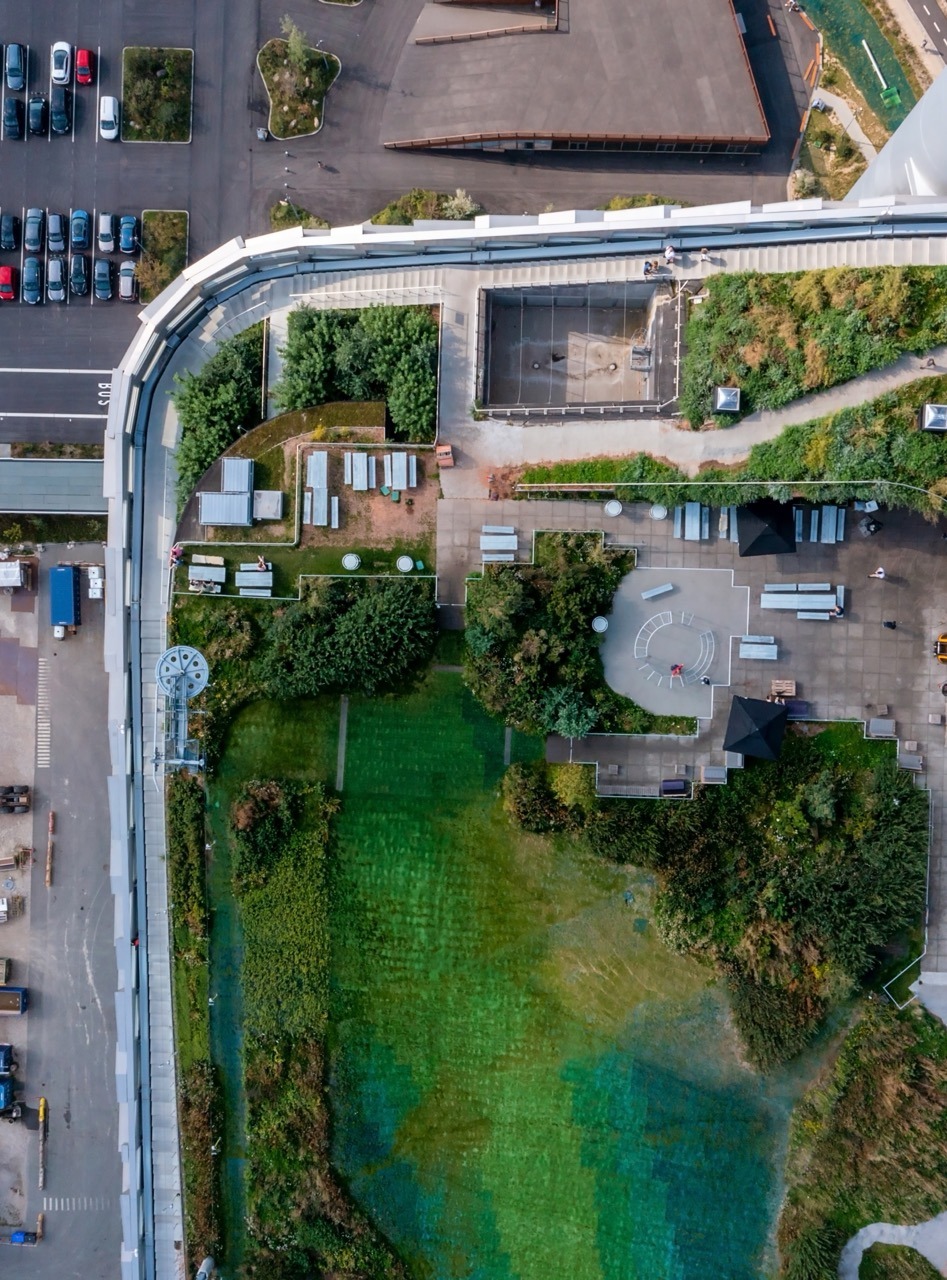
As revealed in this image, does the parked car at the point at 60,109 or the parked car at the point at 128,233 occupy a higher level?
the parked car at the point at 60,109

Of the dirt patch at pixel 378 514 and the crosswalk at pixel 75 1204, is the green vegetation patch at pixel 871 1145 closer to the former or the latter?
the dirt patch at pixel 378 514

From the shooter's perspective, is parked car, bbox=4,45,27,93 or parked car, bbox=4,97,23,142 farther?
parked car, bbox=4,97,23,142

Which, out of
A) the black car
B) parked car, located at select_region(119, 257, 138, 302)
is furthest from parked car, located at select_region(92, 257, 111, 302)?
the black car

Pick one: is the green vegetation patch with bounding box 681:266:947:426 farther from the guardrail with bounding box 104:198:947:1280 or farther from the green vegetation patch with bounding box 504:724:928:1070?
the green vegetation patch with bounding box 504:724:928:1070

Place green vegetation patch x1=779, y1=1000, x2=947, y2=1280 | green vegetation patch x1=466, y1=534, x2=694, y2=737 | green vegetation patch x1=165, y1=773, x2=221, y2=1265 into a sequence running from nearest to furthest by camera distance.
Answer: green vegetation patch x1=466, y1=534, x2=694, y2=737, green vegetation patch x1=779, y1=1000, x2=947, y2=1280, green vegetation patch x1=165, y1=773, x2=221, y2=1265

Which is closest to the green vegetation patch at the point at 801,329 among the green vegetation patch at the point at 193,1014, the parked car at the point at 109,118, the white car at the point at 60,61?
the green vegetation patch at the point at 193,1014

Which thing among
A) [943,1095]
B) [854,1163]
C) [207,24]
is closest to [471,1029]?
[854,1163]

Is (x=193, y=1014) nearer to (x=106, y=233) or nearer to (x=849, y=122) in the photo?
(x=106, y=233)
